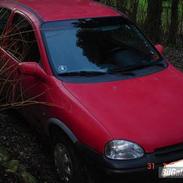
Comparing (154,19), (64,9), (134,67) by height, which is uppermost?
(64,9)

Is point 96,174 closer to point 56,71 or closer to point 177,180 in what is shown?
point 177,180

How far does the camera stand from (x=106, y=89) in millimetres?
5320

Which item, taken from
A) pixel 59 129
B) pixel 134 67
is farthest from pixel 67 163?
pixel 134 67

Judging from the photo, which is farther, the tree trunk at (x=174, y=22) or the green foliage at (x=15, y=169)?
the tree trunk at (x=174, y=22)

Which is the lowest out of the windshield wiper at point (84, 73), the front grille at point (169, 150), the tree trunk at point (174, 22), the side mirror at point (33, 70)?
the tree trunk at point (174, 22)

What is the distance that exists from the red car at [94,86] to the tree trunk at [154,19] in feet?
18.7

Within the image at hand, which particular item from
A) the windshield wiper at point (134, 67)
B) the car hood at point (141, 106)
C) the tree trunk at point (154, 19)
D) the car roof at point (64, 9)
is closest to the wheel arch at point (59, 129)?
the car hood at point (141, 106)

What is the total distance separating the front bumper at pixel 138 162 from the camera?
4.48m

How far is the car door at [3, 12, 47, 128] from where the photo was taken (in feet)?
19.2

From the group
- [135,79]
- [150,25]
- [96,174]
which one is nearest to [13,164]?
[96,174]

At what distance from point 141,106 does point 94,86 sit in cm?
60

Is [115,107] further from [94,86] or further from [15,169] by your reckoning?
[15,169]

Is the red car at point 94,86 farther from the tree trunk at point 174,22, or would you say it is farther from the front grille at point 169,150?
the tree trunk at point 174,22

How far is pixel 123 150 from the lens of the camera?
4.54m
